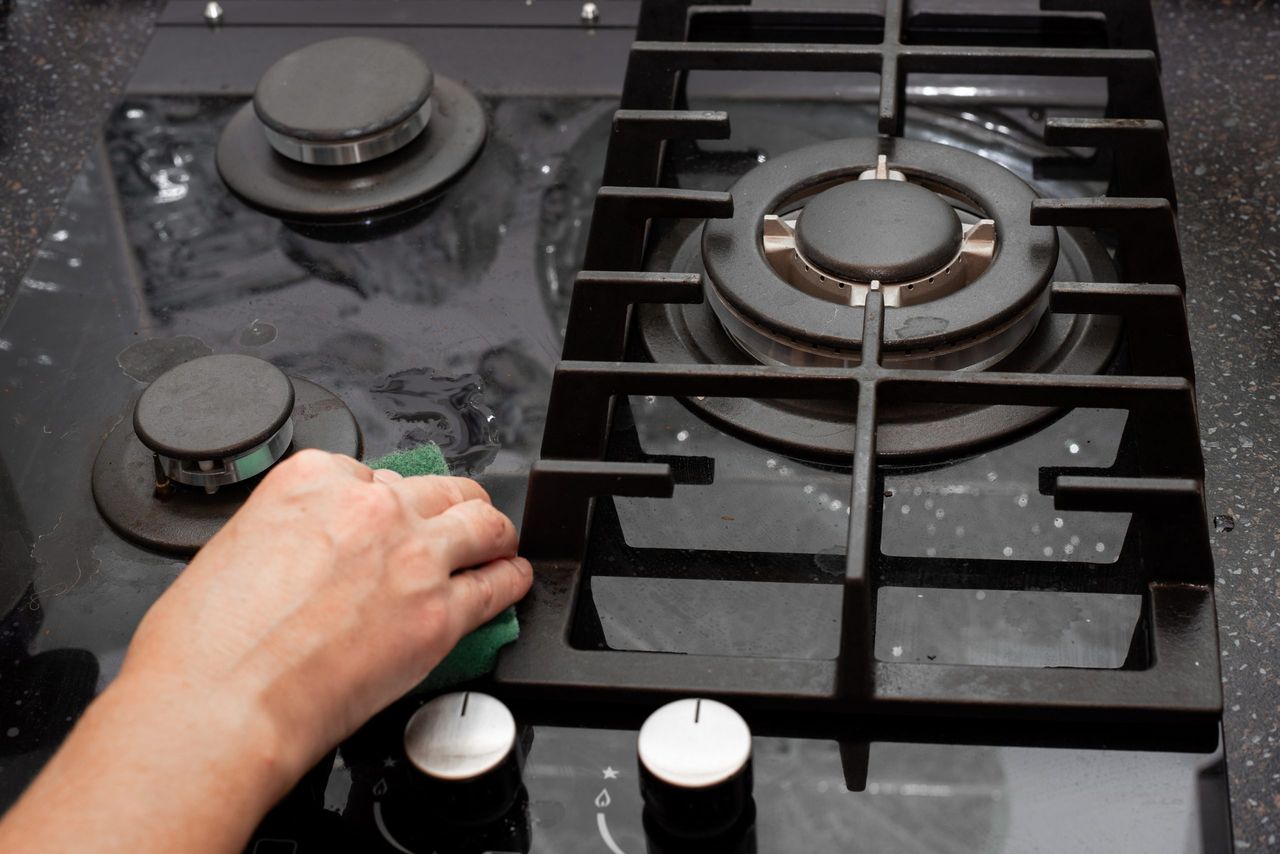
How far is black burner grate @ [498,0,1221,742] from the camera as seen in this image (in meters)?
0.70

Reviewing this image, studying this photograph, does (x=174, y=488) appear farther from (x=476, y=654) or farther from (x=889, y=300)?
(x=889, y=300)

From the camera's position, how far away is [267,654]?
2.07 feet

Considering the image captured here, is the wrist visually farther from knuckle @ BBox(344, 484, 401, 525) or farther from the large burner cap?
the large burner cap

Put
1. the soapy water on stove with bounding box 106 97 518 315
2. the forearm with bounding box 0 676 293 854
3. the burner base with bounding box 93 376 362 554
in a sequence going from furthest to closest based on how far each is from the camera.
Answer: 1. the soapy water on stove with bounding box 106 97 518 315
2. the burner base with bounding box 93 376 362 554
3. the forearm with bounding box 0 676 293 854

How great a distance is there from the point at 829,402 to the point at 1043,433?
5.2 inches

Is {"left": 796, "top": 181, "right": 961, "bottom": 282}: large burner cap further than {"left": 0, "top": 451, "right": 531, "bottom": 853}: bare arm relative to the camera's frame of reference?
Yes

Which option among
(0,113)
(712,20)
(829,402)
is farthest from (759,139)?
(0,113)

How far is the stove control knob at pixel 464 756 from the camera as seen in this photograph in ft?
2.10

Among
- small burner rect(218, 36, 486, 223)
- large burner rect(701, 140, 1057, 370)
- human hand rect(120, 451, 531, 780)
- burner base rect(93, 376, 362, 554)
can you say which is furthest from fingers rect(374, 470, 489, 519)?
small burner rect(218, 36, 486, 223)

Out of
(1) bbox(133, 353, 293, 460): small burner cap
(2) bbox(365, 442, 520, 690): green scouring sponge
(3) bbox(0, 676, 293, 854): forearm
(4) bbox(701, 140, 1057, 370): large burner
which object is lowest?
(2) bbox(365, 442, 520, 690): green scouring sponge

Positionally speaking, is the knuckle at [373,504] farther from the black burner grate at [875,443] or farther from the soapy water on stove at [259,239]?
the soapy water on stove at [259,239]

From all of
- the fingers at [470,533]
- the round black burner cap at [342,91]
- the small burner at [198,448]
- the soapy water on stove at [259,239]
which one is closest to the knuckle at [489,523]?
the fingers at [470,533]

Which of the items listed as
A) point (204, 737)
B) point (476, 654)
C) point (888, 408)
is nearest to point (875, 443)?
point (888, 408)

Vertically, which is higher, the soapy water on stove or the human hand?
the human hand
